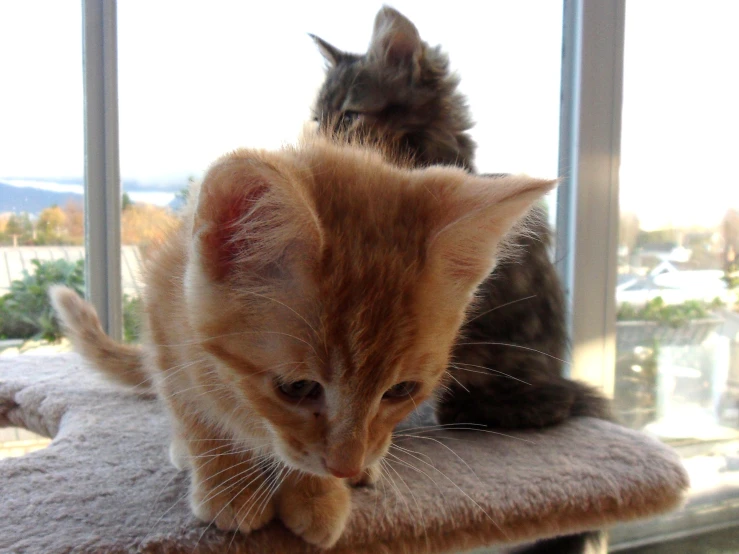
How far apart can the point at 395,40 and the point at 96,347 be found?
1201mm

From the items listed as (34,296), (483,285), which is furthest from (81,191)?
(483,285)

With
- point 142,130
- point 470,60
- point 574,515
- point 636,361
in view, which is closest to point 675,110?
point 470,60

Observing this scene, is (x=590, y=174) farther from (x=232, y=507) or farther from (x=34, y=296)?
(x=34, y=296)

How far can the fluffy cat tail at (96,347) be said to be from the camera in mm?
1460

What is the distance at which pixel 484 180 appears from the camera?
2.78 feet

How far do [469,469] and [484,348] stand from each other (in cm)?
32

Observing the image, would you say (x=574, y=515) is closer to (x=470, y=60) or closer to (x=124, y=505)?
(x=124, y=505)

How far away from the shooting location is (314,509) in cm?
93

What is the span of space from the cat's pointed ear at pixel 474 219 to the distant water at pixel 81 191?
1.41m

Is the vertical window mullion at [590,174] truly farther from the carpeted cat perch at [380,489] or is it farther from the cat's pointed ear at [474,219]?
the cat's pointed ear at [474,219]

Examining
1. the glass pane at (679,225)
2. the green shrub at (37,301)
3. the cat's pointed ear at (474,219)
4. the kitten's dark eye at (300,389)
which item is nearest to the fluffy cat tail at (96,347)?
the green shrub at (37,301)

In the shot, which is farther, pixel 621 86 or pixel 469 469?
pixel 621 86

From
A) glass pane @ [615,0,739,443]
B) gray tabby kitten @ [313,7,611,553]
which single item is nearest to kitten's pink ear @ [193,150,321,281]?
gray tabby kitten @ [313,7,611,553]

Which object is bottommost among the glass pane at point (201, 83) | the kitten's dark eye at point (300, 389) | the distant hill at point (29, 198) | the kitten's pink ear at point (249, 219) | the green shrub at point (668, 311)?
the green shrub at point (668, 311)
